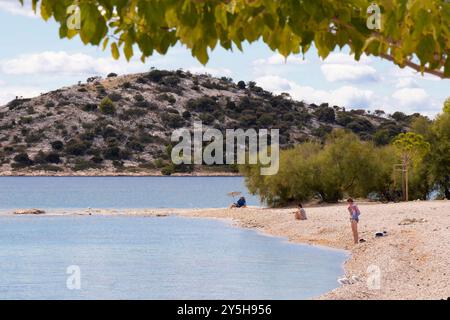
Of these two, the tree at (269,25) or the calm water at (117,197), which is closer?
the tree at (269,25)

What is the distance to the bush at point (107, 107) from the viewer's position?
134m

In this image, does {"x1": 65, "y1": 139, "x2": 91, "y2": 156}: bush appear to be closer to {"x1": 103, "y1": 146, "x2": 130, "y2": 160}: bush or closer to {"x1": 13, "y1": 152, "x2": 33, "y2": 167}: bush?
{"x1": 103, "y1": 146, "x2": 130, "y2": 160}: bush

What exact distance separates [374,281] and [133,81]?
134 m

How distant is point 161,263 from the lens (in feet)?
101

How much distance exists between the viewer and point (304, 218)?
4012 cm

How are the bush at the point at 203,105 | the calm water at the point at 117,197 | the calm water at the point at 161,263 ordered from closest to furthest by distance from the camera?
the calm water at the point at 161,263, the calm water at the point at 117,197, the bush at the point at 203,105

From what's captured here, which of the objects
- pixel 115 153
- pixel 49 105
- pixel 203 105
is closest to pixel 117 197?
pixel 115 153

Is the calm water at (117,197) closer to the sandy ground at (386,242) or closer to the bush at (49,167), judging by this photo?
the bush at (49,167)

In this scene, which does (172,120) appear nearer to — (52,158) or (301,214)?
(52,158)

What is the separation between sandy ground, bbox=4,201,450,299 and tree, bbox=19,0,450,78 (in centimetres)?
1228

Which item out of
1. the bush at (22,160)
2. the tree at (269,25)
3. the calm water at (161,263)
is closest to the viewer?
the tree at (269,25)

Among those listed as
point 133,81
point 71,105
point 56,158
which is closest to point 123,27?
point 56,158

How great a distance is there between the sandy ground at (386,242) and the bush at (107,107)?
3442 inches

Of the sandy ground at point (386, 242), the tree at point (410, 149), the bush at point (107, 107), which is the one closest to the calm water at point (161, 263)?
the sandy ground at point (386, 242)
